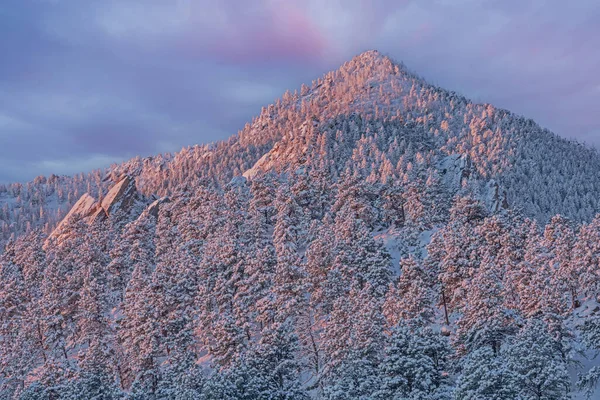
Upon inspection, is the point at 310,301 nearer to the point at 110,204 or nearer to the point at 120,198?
the point at 110,204

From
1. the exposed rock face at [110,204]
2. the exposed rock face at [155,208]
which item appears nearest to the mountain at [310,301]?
the exposed rock face at [155,208]

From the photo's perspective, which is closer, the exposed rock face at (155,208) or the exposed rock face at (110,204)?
the exposed rock face at (155,208)

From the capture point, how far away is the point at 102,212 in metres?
130

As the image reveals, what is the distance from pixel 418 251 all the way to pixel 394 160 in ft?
294

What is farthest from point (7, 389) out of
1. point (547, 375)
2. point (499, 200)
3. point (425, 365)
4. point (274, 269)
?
point (499, 200)

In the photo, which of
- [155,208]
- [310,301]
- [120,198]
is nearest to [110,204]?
[120,198]

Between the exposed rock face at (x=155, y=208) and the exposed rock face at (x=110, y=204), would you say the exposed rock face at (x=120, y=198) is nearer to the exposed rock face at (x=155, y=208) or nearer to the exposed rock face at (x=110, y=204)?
the exposed rock face at (x=110, y=204)

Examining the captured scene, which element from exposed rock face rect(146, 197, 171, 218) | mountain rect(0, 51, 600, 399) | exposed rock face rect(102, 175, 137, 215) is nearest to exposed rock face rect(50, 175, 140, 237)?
exposed rock face rect(102, 175, 137, 215)

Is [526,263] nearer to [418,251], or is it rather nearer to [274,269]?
[418,251]

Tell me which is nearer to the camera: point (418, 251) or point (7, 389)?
point (7, 389)

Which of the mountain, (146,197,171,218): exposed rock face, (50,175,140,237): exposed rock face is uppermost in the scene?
(50,175,140,237): exposed rock face

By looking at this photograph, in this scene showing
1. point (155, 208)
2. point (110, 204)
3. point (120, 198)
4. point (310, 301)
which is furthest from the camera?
point (120, 198)

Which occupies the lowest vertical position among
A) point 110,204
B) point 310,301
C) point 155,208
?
point 310,301

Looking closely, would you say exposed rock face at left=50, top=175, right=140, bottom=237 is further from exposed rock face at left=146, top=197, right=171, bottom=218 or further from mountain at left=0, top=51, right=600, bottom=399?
mountain at left=0, top=51, right=600, bottom=399
